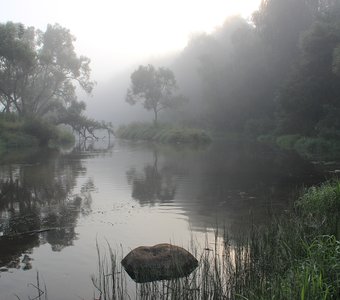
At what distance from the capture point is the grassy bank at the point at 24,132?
39.2 meters

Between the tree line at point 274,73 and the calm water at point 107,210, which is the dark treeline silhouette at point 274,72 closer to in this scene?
the tree line at point 274,73

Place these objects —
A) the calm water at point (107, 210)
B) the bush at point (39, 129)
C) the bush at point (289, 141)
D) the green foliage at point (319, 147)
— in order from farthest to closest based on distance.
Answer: the bush at point (39, 129) < the bush at point (289, 141) < the green foliage at point (319, 147) < the calm water at point (107, 210)

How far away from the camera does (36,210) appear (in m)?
12.2

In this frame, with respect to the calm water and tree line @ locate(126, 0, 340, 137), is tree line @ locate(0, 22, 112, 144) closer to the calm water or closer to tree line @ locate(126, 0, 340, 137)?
tree line @ locate(126, 0, 340, 137)

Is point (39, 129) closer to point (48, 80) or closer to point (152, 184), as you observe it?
point (48, 80)

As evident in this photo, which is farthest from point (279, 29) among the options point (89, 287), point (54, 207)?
point (89, 287)

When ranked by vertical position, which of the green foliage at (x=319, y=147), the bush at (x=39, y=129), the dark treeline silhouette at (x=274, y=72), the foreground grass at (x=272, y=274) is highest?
the dark treeline silhouette at (x=274, y=72)

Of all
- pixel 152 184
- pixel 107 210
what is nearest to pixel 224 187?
pixel 152 184

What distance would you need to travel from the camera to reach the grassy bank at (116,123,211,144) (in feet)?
169

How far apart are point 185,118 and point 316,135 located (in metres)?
43.4

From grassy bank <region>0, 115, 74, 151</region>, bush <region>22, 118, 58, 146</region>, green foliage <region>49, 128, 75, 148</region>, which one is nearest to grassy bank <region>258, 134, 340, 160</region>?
bush <region>22, 118, 58, 146</region>

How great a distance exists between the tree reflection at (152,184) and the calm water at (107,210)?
0.03 m

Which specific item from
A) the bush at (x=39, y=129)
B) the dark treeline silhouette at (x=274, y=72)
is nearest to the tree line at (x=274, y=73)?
the dark treeline silhouette at (x=274, y=72)

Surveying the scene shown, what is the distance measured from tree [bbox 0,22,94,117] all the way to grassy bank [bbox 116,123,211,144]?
10983 mm
